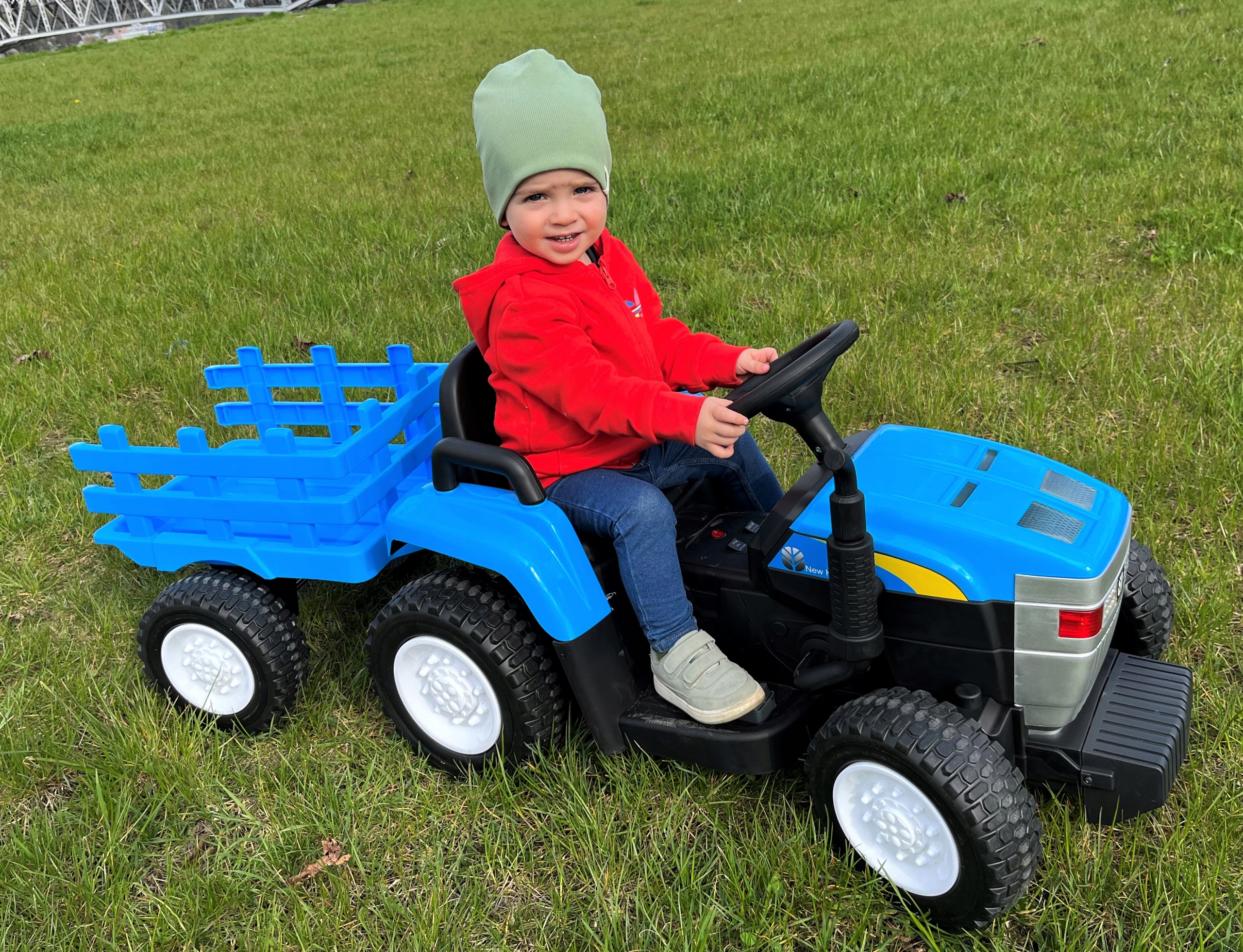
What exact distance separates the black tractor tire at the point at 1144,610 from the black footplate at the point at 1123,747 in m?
0.23

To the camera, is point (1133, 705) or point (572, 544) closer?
point (1133, 705)

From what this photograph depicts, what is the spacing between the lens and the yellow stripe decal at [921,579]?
6.13ft

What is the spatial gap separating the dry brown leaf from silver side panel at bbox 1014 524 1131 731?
1.46 meters

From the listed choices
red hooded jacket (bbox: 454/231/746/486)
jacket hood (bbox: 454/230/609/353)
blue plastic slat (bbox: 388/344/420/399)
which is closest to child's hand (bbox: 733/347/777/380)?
red hooded jacket (bbox: 454/231/746/486)

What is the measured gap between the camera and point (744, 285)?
184 inches

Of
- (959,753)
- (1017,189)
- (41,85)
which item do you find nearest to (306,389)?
(959,753)

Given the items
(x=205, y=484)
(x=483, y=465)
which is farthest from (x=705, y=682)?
(x=205, y=484)

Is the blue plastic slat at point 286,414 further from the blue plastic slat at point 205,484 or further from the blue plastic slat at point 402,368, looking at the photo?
the blue plastic slat at point 205,484

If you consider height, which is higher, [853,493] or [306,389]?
[853,493]

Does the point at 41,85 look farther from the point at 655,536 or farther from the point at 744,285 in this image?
the point at 655,536

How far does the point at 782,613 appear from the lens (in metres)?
2.14

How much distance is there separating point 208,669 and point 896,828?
1764 mm

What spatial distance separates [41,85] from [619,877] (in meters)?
17.8

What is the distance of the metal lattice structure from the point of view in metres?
32.5
